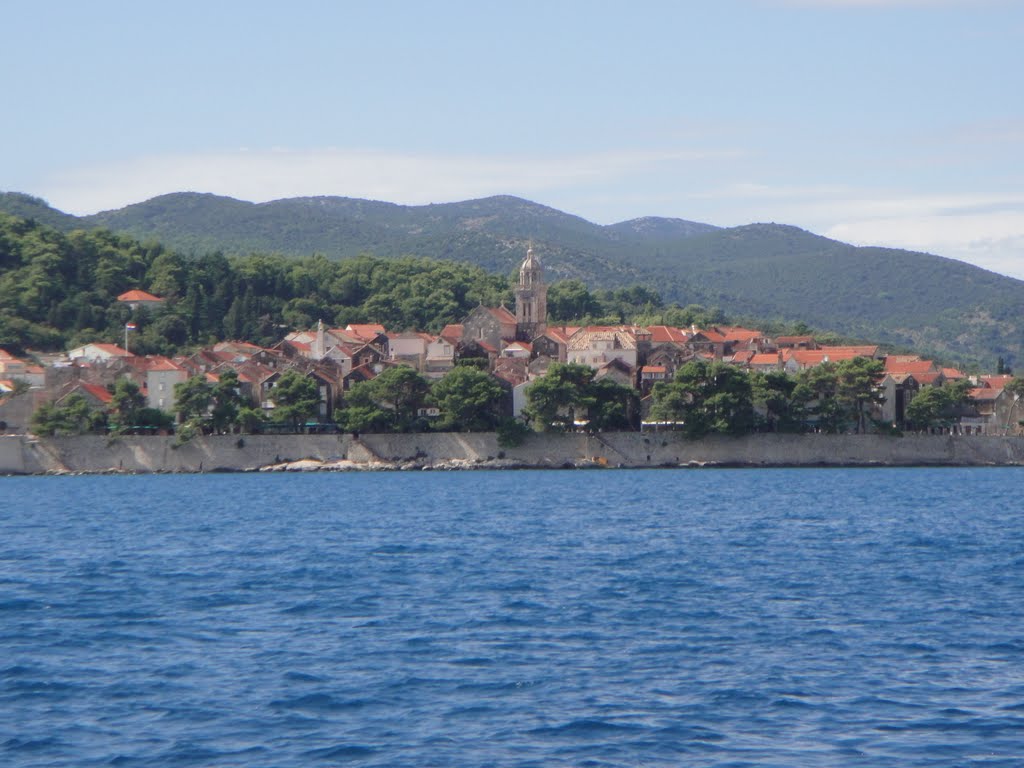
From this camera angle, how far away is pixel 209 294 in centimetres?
10512

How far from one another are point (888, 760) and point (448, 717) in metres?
3.77

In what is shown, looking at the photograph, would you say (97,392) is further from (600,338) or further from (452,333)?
(600,338)

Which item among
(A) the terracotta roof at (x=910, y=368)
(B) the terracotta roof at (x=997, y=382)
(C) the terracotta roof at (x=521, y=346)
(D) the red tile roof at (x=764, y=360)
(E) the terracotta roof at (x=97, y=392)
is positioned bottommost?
(E) the terracotta roof at (x=97, y=392)

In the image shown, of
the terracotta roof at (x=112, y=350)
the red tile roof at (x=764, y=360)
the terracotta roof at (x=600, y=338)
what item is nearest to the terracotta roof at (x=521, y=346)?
the terracotta roof at (x=600, y=338)

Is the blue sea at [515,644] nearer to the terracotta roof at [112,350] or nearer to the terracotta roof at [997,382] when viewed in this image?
the terracotta roof at [997,382]

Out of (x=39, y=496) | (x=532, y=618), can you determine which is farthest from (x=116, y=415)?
(x=532, y=618)

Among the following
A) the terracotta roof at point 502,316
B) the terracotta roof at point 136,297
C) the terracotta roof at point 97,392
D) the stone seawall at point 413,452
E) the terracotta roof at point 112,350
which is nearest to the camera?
the stone seawall at point 413,452

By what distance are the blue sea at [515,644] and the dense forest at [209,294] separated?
214 ft

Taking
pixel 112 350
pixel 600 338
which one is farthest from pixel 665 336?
pixel 112 350

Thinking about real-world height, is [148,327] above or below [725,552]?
above

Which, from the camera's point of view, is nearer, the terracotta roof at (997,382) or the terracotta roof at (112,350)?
the terracotta roof at (997,382)

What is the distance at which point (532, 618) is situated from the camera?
19.0 m

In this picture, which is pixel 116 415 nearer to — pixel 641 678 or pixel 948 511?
pixel 948 511

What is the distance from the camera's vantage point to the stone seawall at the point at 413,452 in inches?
2660
